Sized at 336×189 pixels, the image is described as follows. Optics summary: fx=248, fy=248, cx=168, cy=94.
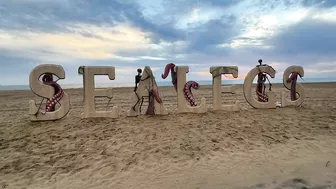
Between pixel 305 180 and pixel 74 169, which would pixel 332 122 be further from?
pixel 74 169

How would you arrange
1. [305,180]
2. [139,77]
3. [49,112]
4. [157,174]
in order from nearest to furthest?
[305,180] < [157,174] < [49,112] < [139,77]

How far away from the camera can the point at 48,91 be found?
24.9 feet

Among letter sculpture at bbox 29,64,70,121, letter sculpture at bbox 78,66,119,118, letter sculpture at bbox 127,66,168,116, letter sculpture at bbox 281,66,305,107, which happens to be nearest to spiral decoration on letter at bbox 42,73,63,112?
letter sculpture at bbox 29,64,70,121

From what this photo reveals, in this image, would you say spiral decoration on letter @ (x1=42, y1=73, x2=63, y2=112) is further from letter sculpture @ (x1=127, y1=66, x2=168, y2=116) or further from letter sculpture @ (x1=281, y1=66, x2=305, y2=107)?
letter sculpture @ (x1=281, y1=66, x2=305, y2=107)

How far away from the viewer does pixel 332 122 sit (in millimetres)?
8141

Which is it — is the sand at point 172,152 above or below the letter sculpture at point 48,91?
below

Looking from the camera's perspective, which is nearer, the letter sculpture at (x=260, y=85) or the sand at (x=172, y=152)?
the sand at (x=172, y=152)

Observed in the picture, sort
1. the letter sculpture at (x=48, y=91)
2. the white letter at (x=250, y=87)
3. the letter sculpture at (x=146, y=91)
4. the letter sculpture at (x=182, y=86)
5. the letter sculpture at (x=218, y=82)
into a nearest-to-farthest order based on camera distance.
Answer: the letter sculpture at (x=48, y=91)
the letter sculpture at (x=146, y=91)
the letter sculpture at (x=182, y=86)
the letter sculpture at (x=218, y=82)
the white letter at (x=250, y=87)

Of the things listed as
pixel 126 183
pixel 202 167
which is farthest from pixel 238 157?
pixel 126 183

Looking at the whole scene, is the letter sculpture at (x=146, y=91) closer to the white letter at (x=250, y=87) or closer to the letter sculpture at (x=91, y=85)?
the letter sculpture at (x=91, y=85)

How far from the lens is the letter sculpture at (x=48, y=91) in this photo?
24.5ft

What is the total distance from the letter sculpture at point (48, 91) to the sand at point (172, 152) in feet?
0.98

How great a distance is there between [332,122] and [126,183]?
7.16 meters

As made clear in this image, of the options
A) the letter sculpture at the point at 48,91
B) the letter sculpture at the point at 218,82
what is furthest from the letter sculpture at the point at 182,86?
the letter sculpture at the point at 48,91
